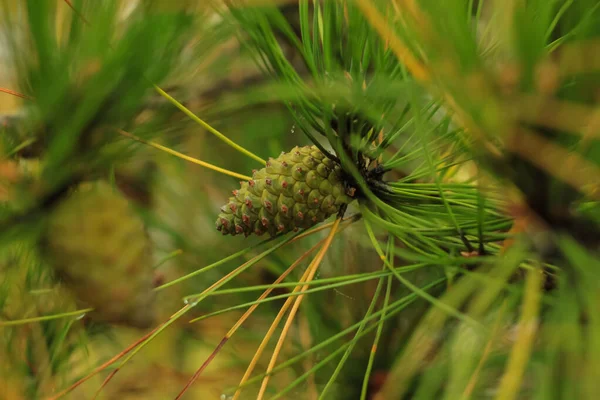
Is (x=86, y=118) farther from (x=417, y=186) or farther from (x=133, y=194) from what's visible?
(x=133, y=194)

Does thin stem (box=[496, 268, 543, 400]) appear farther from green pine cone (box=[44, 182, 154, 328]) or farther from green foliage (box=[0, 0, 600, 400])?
green pine cone (box=[44, 182, 154, 328])

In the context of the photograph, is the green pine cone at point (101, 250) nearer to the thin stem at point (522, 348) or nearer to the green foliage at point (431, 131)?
the green foliage at point (431, 131)

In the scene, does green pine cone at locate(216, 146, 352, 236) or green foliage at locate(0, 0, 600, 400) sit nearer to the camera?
green foliage at locate(0, 0, 600, 400)

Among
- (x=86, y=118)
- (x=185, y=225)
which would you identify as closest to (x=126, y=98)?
(x=86, y=118)

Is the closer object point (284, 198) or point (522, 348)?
point (522, 348)

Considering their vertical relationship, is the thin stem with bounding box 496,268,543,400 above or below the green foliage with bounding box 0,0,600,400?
below

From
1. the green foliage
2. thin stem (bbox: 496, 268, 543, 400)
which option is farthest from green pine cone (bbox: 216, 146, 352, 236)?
thin stem (bbox: 496, 268, 543, 400)
